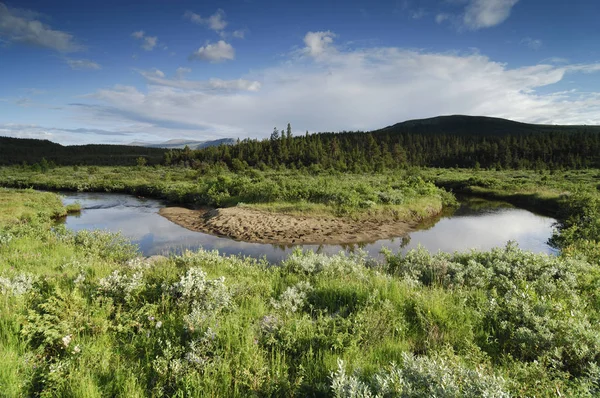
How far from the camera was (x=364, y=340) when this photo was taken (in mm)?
4965

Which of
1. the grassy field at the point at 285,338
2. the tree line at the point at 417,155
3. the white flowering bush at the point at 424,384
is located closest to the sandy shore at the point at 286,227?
the grassy field at the point at 285,338

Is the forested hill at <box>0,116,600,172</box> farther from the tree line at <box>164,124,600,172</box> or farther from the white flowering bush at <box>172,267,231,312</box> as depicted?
the white flowering bush at <box>172,267,231,312</box>

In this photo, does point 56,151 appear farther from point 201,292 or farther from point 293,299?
point 293,299

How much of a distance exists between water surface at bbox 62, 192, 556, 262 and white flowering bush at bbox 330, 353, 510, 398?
13094mm

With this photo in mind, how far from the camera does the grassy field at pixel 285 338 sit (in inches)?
144

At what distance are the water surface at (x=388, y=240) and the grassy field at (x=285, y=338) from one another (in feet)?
31.7

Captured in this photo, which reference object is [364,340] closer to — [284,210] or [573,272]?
[573,272]

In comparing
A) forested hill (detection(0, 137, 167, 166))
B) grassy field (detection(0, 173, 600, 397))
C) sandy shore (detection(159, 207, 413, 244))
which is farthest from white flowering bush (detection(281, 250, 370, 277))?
forested hill (detection(0, 137, 167, 166))

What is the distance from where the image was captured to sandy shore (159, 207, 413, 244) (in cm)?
2325

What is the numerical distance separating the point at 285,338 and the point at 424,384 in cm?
204

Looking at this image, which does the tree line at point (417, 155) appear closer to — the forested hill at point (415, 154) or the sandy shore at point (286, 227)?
the forested hill at point (415, 154)

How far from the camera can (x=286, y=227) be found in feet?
82.8

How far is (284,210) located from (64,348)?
2522cm

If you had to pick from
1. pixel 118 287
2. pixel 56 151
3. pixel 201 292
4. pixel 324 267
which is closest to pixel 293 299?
pixel 201 292
